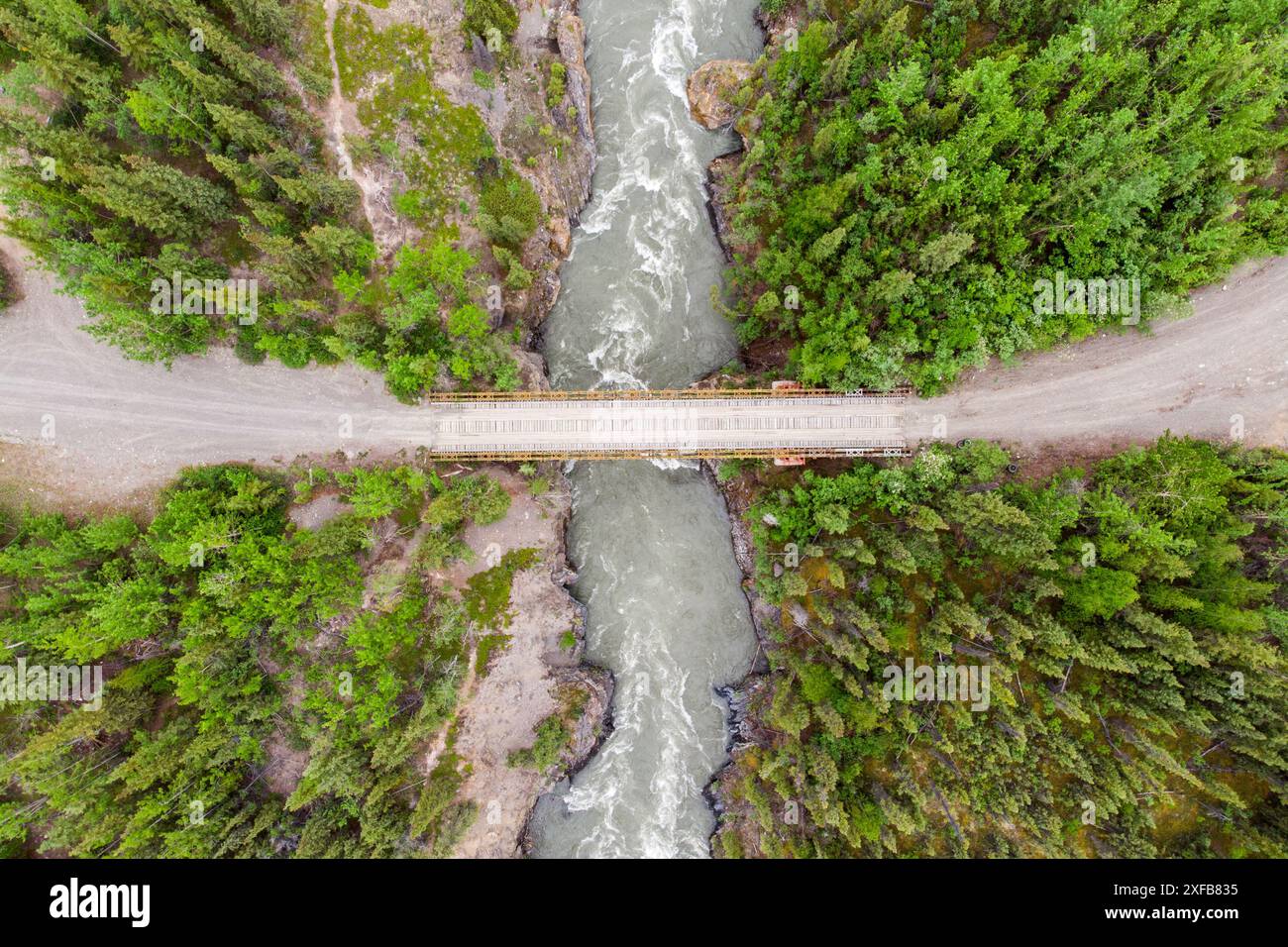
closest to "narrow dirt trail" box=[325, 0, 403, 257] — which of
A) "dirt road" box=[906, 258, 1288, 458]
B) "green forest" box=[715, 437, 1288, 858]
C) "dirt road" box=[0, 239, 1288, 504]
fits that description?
"dirt road" box=[0, 239, 1288, 504]

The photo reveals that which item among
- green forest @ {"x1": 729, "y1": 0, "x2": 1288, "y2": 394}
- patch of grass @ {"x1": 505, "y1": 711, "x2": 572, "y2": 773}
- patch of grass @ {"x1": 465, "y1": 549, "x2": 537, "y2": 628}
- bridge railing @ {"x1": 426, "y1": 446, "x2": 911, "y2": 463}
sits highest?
green forest @ {"x1": 729, "y1": 0, "x2": 1288, "y2": 394}

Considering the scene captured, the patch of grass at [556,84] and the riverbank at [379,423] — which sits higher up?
the patch of grass at [556,84]

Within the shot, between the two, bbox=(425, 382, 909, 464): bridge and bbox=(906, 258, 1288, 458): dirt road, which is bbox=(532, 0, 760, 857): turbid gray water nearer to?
bbox=(425, 382, 909, 464): bridge

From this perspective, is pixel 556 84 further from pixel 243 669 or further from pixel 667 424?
pixel 243 669

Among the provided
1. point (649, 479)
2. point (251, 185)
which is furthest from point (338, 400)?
point (649, 479)

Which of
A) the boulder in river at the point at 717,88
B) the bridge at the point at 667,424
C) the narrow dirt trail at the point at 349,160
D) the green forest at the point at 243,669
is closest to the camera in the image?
the green forest at the point at 243,669

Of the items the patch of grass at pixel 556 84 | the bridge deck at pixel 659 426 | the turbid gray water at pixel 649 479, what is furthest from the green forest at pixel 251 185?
the turbid gray water at pixel 649 479

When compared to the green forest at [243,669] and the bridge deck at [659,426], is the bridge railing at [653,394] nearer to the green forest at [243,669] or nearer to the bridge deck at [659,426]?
the bridge deck at [659,426]
